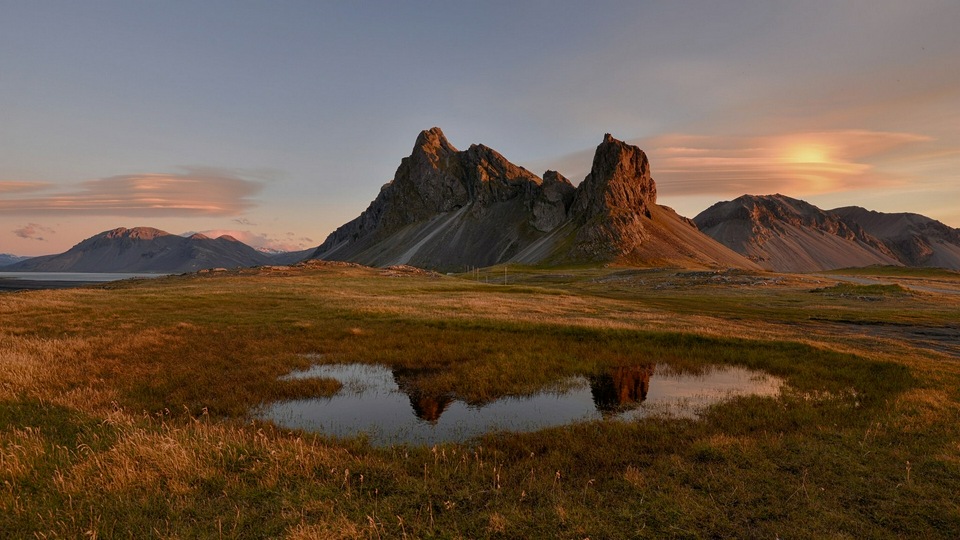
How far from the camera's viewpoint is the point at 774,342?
27.2 metres

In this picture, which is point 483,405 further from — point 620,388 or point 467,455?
point 620,388

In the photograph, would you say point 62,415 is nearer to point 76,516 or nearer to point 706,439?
point 76,516

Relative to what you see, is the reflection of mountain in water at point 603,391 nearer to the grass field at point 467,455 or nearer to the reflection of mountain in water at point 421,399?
the reflection of mountain in water at point 421,399

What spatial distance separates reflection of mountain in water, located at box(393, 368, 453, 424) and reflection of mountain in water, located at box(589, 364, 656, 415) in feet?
20.3

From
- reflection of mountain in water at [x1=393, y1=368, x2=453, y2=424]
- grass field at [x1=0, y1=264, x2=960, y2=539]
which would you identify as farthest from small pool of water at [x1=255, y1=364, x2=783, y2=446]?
grass field at [x1=0, y1=264, x2=960, y2=539]

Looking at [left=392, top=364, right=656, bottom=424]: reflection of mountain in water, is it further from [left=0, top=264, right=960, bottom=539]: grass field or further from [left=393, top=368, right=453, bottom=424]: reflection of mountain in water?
[left=0, top=264, right=960, bottom=539]: grass field

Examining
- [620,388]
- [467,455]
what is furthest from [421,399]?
[620,388]

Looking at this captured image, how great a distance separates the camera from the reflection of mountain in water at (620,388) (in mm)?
17205

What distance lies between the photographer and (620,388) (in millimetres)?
19625

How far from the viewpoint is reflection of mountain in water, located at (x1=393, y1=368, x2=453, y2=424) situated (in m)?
16.0

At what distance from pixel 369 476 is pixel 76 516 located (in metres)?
5.25

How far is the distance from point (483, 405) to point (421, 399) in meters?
2.67

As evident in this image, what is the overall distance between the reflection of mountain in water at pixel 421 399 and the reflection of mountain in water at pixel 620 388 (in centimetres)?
620

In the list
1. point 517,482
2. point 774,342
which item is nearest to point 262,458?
point 517,482
